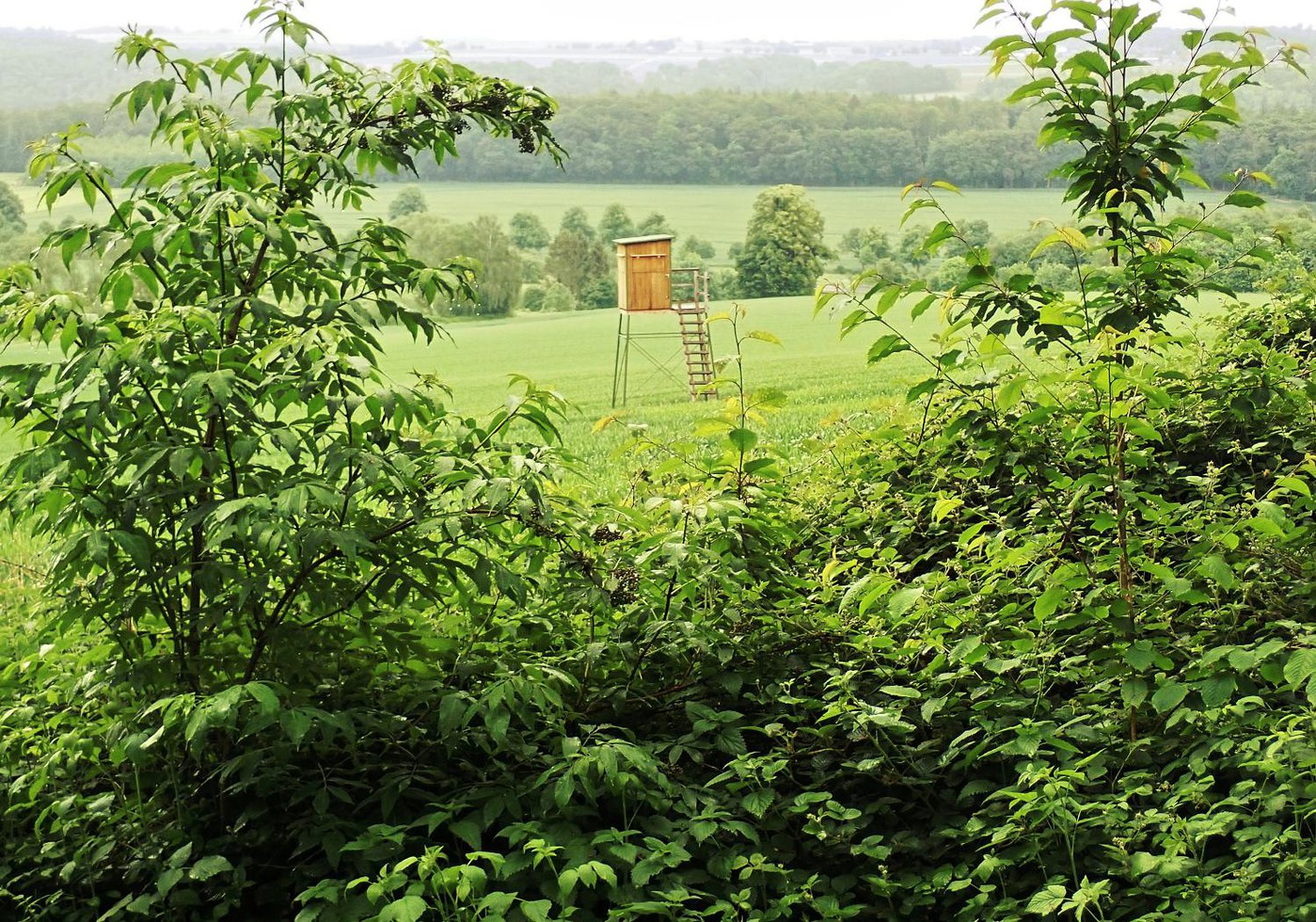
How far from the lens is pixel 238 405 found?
243 cm

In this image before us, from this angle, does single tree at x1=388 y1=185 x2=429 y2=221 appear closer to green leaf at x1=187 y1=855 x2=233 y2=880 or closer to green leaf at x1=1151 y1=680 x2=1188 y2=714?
green leaf at x1=187 y1=855 x2=233 y2=880

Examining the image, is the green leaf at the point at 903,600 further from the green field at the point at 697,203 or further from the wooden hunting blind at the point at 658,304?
the green field at the point at 697,203

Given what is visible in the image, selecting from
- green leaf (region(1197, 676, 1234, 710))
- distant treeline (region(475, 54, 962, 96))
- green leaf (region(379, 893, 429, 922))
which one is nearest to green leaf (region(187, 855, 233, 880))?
green leaf (region(379, 893, 429, 922))

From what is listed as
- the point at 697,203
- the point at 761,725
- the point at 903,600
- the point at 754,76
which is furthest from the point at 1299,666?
the point at 754,76

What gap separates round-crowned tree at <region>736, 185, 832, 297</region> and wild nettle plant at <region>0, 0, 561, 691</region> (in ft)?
29.0

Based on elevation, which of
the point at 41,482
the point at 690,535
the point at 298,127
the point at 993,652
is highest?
the point at 298,127

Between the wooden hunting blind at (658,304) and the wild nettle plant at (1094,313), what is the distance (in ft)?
14.5

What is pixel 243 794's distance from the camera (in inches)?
107

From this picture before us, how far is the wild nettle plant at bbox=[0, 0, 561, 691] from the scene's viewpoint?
92.1 inches

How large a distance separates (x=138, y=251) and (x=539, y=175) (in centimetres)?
1071

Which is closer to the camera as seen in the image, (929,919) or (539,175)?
(929,919)

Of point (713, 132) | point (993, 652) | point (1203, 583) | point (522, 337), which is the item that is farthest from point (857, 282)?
point (713, 132)

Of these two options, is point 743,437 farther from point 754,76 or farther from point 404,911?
point 754,76

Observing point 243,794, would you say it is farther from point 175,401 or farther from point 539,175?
point 539,175
